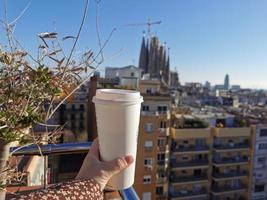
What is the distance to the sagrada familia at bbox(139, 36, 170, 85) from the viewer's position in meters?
35.8

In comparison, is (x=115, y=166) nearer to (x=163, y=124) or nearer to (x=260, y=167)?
(x=163, y=124)

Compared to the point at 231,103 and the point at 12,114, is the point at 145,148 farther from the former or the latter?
the point at 231,103

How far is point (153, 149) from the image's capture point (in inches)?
451

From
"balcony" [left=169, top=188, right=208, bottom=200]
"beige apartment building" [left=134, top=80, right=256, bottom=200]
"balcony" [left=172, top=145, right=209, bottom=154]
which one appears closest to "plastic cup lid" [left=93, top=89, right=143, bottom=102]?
"beige apartment building" [left=134, top=80, right=256, bottom=200]

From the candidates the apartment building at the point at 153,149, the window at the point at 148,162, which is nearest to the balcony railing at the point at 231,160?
the apartment building at the point at 153,149

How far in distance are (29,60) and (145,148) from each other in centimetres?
1068

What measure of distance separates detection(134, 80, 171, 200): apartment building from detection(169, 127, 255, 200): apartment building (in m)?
0.90

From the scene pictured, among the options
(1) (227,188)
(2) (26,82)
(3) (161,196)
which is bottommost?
(1) (227,188)

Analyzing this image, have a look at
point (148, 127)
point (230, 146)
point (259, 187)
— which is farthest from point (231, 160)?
point (148, 127)

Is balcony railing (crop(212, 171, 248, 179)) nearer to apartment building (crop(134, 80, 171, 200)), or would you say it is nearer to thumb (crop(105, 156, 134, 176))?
apartment building (crop(134, 80, 171, 200))

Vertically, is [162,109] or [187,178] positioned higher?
[162,109]

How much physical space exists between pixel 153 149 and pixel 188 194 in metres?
3.68

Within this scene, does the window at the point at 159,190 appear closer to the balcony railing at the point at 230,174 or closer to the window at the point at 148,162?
the window at the point at 148,162

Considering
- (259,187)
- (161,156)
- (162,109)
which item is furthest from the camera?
(259,187)
